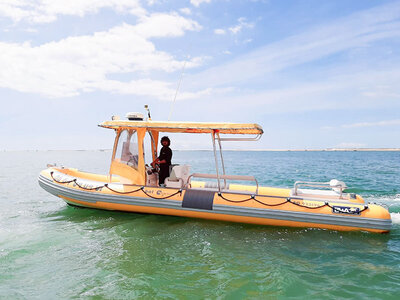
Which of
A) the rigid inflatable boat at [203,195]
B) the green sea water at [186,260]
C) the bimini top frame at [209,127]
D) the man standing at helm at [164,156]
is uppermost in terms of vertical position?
the bimini top frame at [209,127]

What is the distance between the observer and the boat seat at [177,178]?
21.1 feet

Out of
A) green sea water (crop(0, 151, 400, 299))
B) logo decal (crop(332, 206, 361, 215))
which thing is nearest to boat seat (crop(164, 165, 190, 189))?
green sea water (crop(0, 151, 400, 299))

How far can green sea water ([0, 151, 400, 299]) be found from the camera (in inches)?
140

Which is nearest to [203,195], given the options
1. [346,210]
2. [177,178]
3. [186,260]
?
[177,178]

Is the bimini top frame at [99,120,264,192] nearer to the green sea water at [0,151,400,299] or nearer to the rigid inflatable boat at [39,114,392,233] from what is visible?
the rigid inflatable boat at [39,114,392,233]

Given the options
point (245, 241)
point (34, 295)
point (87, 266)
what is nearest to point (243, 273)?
point (245, 241)

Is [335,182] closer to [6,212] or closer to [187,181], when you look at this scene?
[187,181]

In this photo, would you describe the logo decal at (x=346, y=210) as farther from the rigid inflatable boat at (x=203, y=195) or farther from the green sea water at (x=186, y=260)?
the green sea water at (x=186, y=260)

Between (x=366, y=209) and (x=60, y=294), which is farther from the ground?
(x=366, y=209)

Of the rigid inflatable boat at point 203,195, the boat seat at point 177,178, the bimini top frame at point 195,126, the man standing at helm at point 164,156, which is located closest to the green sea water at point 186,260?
the rigid inflatable boat at point 203,195

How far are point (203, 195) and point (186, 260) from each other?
71.6 inches

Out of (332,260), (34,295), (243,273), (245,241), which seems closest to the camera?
(34,295)

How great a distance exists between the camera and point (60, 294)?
3.48m

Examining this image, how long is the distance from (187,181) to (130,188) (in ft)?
4.27
